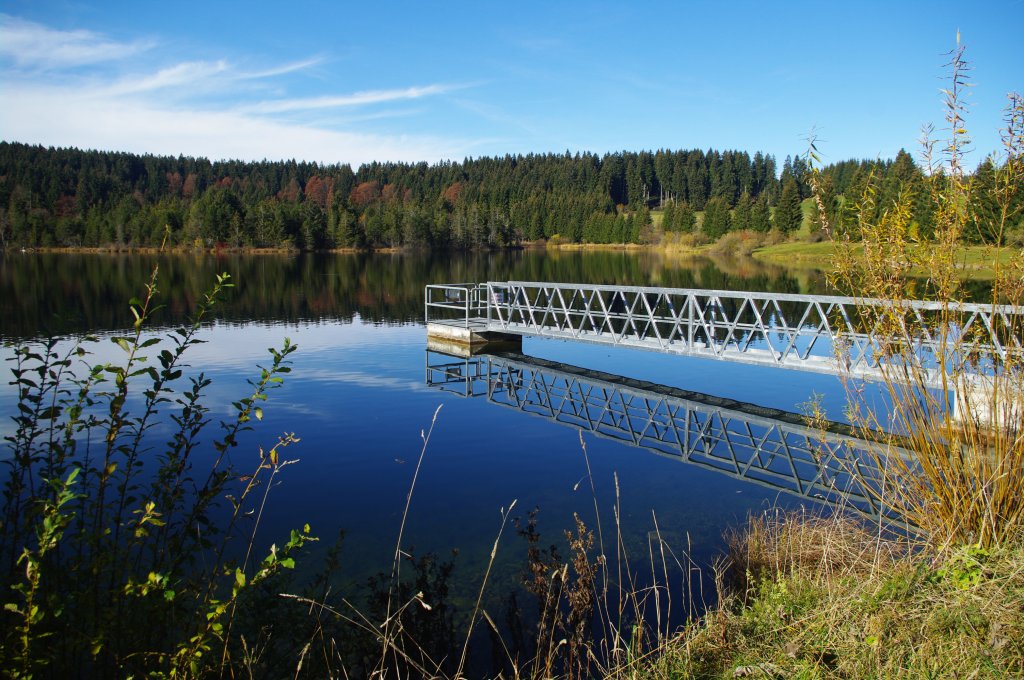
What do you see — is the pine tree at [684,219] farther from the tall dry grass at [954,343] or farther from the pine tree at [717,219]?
the tall dry grass at [954,343]

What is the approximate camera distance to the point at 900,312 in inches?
195

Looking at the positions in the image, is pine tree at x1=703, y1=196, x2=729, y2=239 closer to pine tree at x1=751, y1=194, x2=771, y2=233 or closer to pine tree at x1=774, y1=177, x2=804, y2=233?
pine tree at x1=751, y1=194, x2=771, y2=233

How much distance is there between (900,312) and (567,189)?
14816cm

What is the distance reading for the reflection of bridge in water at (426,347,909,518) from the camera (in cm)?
1098

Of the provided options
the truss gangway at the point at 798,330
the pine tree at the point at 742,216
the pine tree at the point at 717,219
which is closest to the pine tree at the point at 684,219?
the pine tree at the point at 717,219

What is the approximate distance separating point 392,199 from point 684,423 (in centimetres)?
13457

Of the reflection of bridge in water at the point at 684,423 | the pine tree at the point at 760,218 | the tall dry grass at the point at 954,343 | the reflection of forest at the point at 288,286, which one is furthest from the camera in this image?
the pine tree at the point at 760,218

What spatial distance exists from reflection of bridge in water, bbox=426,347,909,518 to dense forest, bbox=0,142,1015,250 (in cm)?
4839

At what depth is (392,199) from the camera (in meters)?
143

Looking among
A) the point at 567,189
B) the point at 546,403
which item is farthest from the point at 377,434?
the point at 567,189

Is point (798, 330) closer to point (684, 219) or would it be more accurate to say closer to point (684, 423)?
point (684, 423)

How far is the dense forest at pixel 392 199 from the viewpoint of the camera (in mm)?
98812

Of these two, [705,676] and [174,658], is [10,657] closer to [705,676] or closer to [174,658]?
[174,658]

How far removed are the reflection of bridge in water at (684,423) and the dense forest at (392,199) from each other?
159ft
